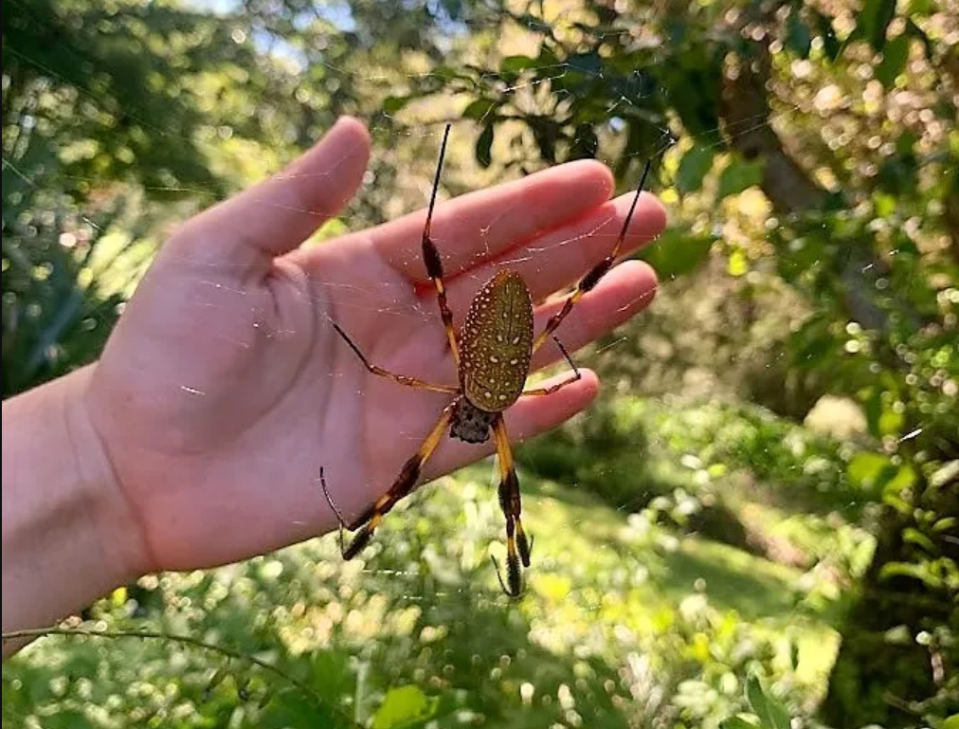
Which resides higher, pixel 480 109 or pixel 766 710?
pixel 480 109

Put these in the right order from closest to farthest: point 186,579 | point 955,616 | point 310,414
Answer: point 310,414, point 955,616, point 186,579

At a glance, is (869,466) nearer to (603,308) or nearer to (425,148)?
(603,308)

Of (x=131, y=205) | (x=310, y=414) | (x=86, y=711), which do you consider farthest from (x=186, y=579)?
(x=131, y=205)

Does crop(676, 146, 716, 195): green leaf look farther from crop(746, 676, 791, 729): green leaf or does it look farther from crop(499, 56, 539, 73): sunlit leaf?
crop(746, 676, 791, 729): green leaf

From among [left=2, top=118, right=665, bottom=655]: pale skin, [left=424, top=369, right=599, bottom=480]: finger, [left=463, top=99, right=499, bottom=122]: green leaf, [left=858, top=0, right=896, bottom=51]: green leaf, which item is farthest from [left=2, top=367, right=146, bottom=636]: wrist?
[left=858, top=0, right=896, bottom=51]: green leaf

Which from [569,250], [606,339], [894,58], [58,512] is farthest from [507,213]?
[58,512]

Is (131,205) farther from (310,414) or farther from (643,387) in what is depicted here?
(643,387)
